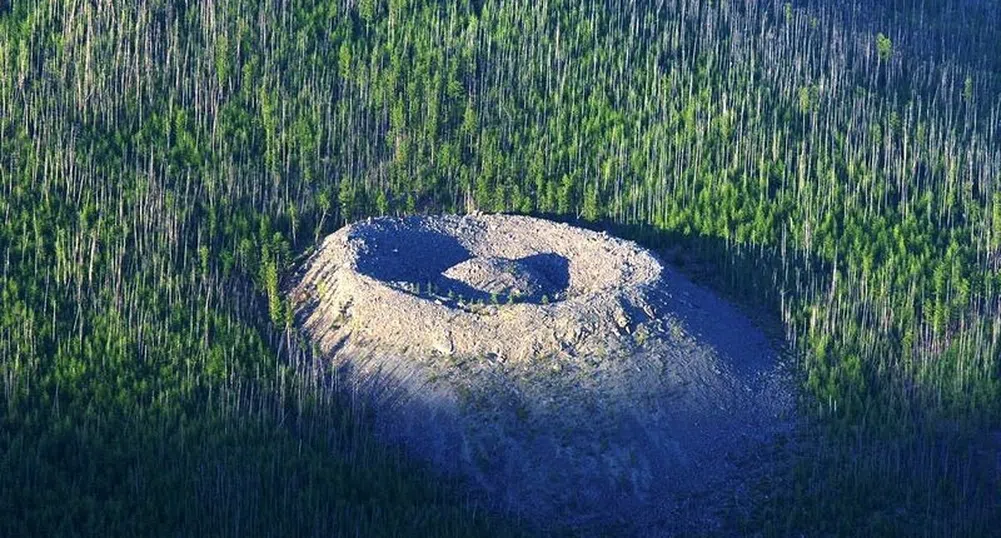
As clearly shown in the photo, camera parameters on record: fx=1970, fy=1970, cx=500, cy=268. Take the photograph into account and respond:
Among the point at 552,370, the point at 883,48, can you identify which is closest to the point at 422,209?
the point at 552,370

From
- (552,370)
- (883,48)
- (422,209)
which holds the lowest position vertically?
(552,370)

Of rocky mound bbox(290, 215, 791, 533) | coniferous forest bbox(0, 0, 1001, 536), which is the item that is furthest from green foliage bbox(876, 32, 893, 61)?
rocky mound bbox(290, 215, 791, 533)

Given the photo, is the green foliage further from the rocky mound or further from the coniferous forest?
the rocky mound

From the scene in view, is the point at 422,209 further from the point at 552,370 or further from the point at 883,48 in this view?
the point at 883,48

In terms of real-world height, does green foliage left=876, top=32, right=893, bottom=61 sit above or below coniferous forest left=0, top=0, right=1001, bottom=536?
above

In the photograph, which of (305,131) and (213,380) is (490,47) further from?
(213,380)

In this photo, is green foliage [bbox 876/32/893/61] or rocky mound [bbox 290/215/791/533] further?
green foliage [bbox 876/32/893/61]
